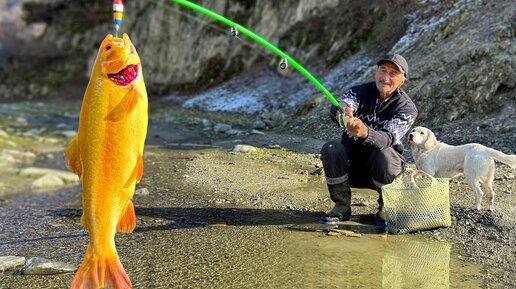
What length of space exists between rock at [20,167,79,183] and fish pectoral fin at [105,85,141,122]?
784 cm

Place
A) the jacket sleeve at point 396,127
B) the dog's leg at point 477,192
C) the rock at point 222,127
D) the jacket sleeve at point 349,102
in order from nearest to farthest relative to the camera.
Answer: the jacket sleeve at point 396,127, the jacket sleeve at point 349,102, the dog's leg at point 477,192, the rock at point 222,127

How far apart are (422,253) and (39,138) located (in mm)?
15165

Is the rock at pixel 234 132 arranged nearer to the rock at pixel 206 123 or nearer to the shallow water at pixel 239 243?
the rock at pixel 206 123

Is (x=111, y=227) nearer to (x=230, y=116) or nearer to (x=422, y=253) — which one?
(x=422, y=253)

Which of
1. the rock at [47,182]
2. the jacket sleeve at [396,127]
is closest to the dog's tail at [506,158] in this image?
the jacket sleeve at [396,127]

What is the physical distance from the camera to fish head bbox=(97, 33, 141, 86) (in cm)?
291

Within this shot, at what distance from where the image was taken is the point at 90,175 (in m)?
3.05

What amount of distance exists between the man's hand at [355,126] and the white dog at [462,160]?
188 centimetres

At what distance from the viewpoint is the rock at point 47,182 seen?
9.86 m

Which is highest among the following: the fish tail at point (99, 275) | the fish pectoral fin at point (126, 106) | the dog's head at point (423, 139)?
the fish pectoral fin at point (126, 106)

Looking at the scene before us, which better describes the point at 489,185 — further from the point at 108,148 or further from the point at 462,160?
the point at 108,148

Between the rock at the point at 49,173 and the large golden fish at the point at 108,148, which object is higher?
the large golden fish at the point at 108,148

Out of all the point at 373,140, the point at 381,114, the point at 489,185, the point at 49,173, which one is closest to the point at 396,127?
the point at 381,114

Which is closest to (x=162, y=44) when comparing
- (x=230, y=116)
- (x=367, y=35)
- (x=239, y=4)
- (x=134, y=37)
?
(x=134, y=37)
